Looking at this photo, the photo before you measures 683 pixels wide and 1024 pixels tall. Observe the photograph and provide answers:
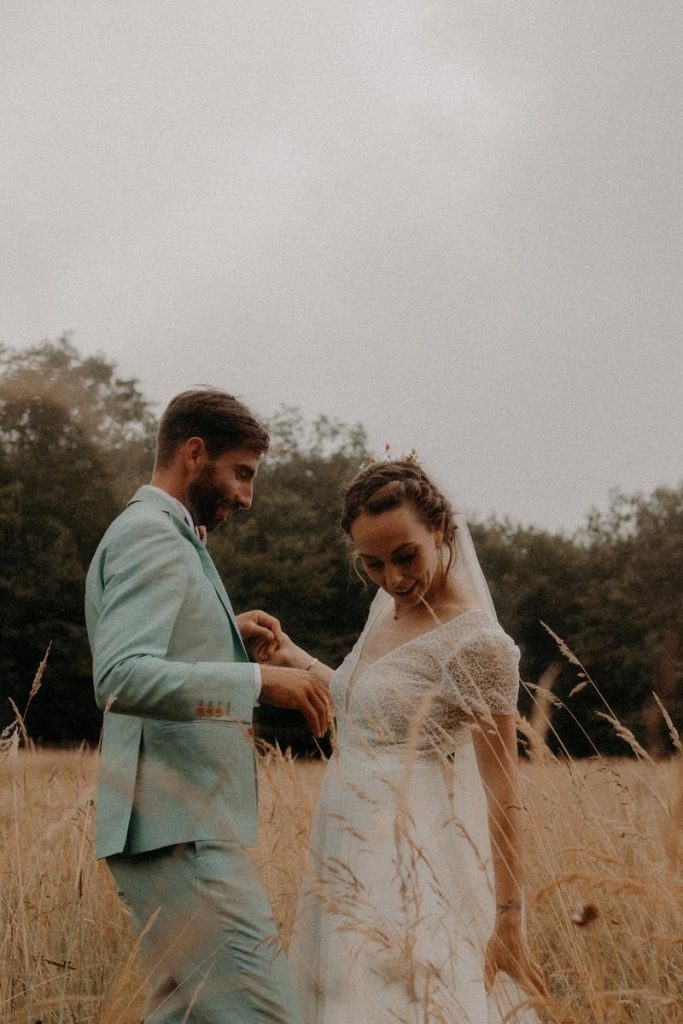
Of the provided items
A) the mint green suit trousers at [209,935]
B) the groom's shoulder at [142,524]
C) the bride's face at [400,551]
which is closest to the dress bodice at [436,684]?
the bride's face at [400,551]

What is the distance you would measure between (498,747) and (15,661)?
2307cm

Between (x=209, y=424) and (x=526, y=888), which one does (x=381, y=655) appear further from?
(x=526, y=888)

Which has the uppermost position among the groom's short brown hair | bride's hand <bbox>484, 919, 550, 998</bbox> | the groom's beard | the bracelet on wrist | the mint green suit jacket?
A: the groom's short brown hair

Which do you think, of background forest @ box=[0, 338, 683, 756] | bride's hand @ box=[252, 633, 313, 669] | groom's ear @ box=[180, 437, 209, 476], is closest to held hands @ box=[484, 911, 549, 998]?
bride's hand @ box=[252, 633, 313, 669]

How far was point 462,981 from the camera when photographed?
262cm

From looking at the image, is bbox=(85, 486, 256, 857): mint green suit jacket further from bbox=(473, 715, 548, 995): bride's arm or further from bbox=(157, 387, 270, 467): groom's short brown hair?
bbox=(473, 715, 548, 995): bride's arm

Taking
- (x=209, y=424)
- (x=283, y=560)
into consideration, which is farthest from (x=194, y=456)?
(x=283, y=560)

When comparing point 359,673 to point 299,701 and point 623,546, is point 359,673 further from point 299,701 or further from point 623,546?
point 623,546

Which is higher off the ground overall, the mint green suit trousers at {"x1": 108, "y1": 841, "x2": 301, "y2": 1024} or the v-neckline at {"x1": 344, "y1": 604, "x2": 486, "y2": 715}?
the v-neckline at {"x1": 344, "y1": 604, "x2": 486, "y2": 715}

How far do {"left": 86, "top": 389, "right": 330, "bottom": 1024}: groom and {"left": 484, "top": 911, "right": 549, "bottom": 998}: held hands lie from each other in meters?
0.53

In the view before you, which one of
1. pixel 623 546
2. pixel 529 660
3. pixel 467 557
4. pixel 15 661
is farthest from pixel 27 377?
pixel 467 557

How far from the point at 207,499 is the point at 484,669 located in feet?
2.91

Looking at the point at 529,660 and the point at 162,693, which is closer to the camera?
the point at 162,693

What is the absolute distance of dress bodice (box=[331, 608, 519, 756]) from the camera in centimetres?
281
